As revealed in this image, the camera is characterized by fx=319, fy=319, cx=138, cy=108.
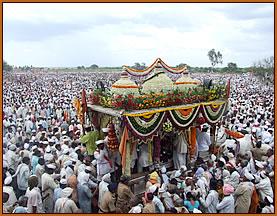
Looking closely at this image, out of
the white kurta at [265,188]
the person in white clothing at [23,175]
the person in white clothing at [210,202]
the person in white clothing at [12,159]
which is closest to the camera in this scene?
the person in white clothing at [210,202]

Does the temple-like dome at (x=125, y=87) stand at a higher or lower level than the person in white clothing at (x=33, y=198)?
higher

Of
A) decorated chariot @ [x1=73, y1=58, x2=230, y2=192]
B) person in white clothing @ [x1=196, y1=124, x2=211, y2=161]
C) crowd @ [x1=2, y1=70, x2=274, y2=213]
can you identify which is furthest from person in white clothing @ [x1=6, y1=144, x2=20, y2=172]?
person in white clothing @ [x1=196, y1=124, x2=211, y2=161]

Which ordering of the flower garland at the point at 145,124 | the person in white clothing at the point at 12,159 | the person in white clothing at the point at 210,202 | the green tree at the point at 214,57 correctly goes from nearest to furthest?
the person in white clothing at the point at 210,202
the flower garland at the point at 145,124
the person in white clothing at the point at 12,159
the green tree at the point at 214,57

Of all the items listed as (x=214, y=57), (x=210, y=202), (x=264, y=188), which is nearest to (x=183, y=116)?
(x=264, y=188)

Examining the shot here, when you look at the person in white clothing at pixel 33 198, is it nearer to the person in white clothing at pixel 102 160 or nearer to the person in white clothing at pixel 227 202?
the person in white clothing at pixel 102 160

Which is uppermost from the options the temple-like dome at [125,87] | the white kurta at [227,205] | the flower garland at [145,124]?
the temple-like dome at [125,87]

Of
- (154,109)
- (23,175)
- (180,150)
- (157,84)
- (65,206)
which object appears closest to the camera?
(65,206)

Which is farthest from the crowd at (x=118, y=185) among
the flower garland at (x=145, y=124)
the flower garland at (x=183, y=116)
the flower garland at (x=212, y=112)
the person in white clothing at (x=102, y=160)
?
the flower garland at (x=212, y=112)

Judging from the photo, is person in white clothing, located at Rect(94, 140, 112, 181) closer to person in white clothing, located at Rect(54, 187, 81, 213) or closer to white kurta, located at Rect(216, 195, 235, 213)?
person in white clothing, located at Rect(54, 187, 81, 213)

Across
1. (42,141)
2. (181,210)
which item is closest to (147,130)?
(181,210)

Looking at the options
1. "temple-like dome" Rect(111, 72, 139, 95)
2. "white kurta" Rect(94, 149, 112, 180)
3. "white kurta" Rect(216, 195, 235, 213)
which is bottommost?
"white kurta" Rect(216, 195, 235, 213)

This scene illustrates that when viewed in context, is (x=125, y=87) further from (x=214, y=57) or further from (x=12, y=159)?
(x=214, y=57)

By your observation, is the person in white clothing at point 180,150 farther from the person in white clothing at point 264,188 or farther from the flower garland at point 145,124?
the person in white clothing at point 264,188

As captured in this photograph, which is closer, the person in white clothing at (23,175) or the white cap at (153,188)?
the white cap at (153,188)
